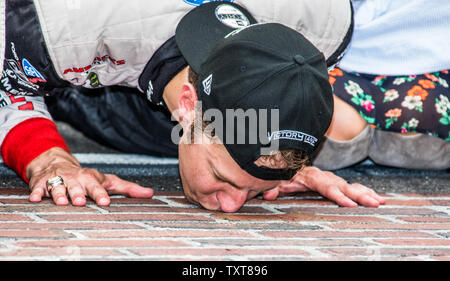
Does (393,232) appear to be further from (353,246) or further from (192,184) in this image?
(192,184)

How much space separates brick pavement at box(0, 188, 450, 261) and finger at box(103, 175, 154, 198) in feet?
0.09

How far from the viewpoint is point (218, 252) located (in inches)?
55.2

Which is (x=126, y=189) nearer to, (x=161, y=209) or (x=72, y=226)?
(x=161, y=209)

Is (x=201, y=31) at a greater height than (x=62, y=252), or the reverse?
(x=201, y=31)

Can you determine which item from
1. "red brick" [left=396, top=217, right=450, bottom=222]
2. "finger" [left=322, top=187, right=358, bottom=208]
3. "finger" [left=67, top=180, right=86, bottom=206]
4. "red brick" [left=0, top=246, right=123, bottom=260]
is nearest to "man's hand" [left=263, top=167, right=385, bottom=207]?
"finger" [left=322, top=187, right=358, bottom=208]

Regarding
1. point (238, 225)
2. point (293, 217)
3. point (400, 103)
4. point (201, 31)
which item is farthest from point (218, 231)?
point (400, 103)

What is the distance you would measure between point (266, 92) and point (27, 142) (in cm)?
101

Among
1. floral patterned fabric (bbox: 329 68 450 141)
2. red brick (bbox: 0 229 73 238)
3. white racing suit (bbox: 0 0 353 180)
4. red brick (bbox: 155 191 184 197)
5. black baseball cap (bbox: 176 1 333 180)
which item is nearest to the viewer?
red brick (bbox: 0 229 73 238)

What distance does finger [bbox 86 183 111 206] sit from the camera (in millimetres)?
1834

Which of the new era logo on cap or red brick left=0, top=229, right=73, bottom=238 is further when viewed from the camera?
the new era logo on cap

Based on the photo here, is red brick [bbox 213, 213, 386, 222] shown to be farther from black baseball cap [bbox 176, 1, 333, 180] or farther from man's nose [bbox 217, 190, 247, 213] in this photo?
black baseball cap [bbox 176, 1, 333, 180]

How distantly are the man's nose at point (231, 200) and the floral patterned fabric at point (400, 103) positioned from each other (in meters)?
0.85

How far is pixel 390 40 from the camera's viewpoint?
260cm

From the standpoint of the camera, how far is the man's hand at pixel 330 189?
6.67 ft
